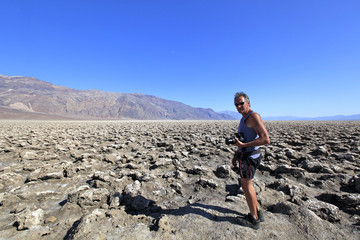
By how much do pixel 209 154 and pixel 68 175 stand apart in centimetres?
400

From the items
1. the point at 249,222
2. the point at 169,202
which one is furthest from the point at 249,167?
the point at 169,202

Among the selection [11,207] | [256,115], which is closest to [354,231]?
[256,115]

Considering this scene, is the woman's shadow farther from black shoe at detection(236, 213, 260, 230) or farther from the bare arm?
the bare arm

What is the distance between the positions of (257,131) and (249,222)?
1.17 m

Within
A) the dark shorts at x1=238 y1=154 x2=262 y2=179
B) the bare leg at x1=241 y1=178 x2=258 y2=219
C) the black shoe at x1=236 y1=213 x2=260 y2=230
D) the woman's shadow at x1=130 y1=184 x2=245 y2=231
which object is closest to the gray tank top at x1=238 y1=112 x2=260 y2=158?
the dark shorts at x1=238 y1=154 x2=262 y2=179

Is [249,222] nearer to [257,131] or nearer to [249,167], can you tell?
[249,167]

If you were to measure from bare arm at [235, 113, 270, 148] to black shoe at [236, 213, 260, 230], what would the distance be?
948 millimetres

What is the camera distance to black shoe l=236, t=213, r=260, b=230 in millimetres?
2102

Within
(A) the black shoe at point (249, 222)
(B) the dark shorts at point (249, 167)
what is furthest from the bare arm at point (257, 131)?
(A) the black shoe at point (249, 222)

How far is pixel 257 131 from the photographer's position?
211cm

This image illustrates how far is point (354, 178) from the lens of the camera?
3.32 metres

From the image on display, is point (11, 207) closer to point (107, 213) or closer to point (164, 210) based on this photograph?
point (107, 213)

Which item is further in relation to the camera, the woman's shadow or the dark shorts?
the woman's shadow

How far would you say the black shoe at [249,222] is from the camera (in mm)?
2102
